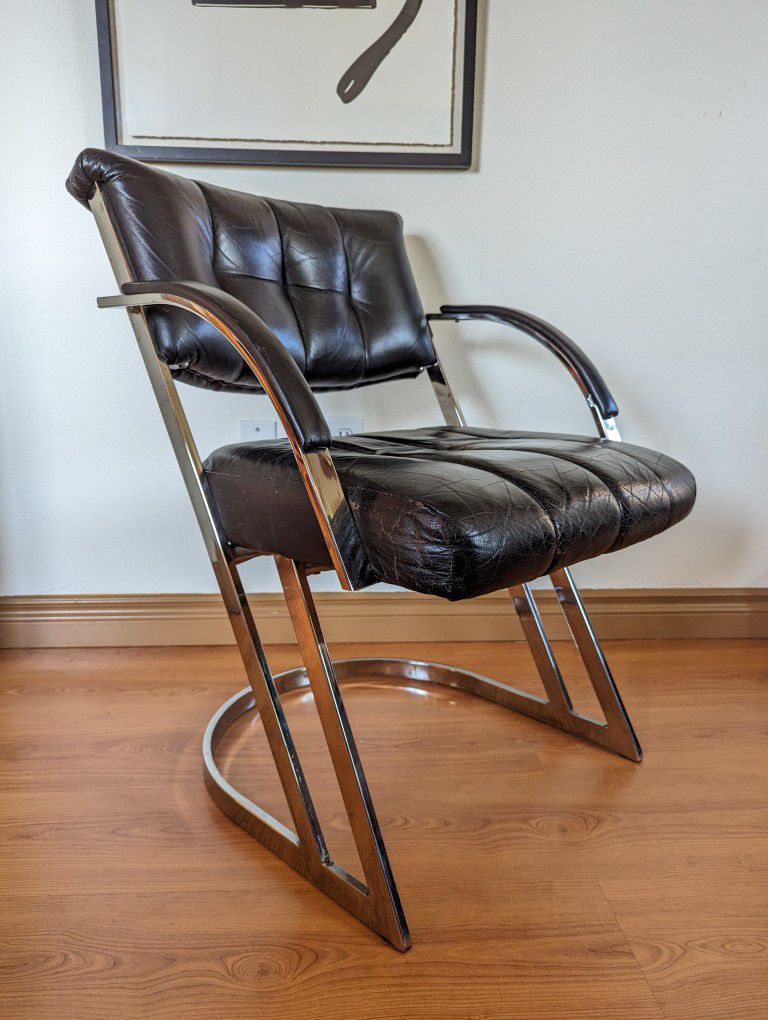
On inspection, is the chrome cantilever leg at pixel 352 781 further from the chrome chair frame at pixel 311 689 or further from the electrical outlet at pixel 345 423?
the electrical outlet at pixel 345 423

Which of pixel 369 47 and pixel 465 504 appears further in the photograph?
pixel 369 47

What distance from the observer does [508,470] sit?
0.83 metres

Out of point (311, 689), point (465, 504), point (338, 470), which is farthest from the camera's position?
point (311, 689)

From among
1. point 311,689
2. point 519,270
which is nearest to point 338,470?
point 311,689

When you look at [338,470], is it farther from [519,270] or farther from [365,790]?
[519,270]

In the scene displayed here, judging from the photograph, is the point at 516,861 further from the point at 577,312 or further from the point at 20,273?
the point at 20,273

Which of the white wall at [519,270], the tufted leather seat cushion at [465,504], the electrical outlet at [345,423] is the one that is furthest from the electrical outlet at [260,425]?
the tufted leather seat cushion at [465,504]

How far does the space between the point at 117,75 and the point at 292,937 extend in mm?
1446

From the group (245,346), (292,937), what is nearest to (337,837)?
(292,937)

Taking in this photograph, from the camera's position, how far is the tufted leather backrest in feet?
3.28

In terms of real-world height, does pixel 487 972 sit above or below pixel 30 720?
above

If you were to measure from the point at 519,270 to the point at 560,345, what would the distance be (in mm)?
410

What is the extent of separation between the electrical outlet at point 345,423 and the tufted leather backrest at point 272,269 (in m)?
0.26

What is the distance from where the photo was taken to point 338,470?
0.83 m
